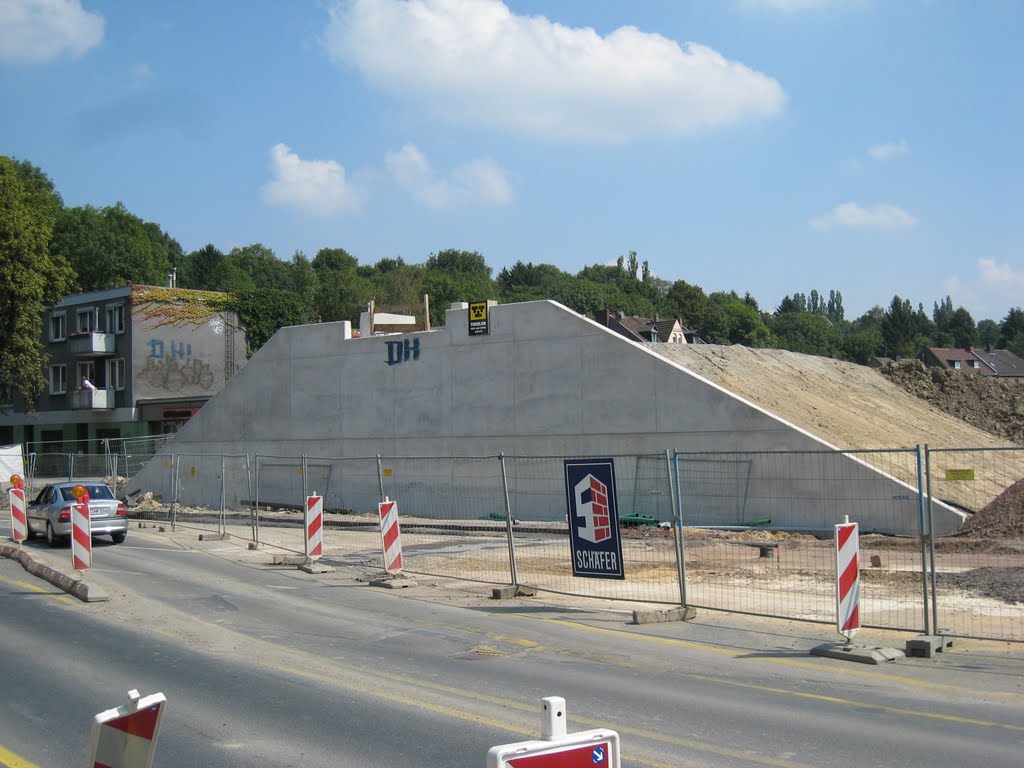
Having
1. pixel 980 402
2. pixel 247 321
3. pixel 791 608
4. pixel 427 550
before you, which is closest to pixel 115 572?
pixel 427 550

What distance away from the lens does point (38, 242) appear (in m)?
42.9

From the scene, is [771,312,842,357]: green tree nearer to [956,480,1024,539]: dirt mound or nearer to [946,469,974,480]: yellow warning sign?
[956,480,1024,539]: dirt mound

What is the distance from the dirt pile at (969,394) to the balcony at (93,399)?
4222 cm

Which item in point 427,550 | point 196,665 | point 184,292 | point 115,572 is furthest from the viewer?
point 184,292

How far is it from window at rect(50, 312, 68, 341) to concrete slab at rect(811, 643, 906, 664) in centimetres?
5693

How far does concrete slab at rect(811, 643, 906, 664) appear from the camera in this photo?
31.9 feet

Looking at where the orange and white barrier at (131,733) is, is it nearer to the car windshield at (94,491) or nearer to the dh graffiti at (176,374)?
the car windshield at (94,491)

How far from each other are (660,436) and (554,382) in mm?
4252

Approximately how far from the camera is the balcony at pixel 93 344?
54062 millimetres

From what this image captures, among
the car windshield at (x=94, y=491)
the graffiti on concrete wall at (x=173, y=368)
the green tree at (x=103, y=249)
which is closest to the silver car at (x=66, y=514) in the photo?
the car windshield at (x=94, y=491)

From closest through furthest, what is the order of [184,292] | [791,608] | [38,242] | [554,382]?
[791,608] < [554,382] < [38,242] < [184,292]

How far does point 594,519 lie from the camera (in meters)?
13.2

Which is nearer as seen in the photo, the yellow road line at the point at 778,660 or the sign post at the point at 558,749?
the sign post at the point at 558,749

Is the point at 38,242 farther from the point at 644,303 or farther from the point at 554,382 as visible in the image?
the point at 644,303
